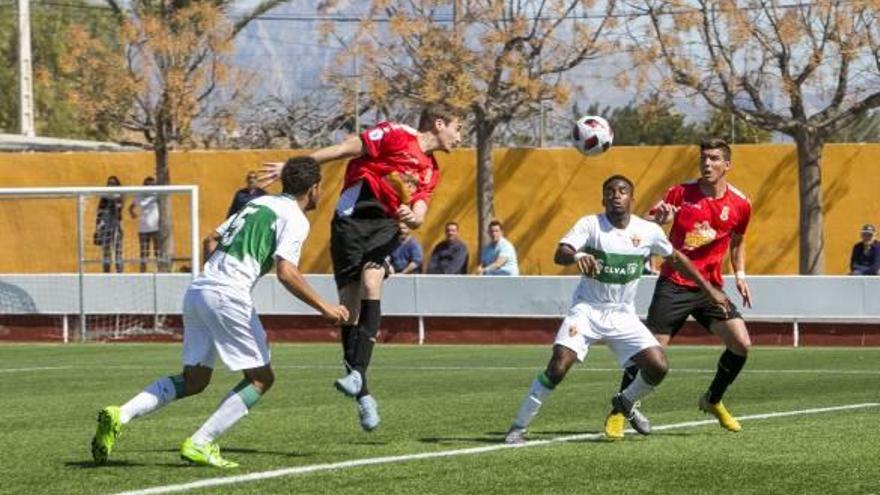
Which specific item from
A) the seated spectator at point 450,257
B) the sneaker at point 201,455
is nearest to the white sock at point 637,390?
the sneaker at point 201,455

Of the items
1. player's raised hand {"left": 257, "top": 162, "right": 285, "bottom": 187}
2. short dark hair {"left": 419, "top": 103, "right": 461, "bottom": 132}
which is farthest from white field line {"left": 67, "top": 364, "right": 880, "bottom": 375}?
player's raised hand {"left": 257, "top": 162, "right": 285, "bottom": 187}

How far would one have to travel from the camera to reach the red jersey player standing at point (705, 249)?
13.9 metres

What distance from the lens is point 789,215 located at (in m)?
33.8

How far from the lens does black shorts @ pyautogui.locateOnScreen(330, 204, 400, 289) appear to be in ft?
42.8

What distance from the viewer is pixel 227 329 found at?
11.0 metres

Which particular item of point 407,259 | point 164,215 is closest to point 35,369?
point 407,259

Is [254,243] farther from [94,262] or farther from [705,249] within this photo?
[94,262]

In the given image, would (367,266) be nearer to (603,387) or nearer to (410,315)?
(603,387)

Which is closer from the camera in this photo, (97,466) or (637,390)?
(97,466)

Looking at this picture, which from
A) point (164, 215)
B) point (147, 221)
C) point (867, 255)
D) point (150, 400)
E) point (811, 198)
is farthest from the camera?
point (164, 215)

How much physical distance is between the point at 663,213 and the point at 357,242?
225 cm

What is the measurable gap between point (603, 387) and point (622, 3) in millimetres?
16411

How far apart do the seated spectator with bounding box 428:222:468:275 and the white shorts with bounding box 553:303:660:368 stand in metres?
18.3

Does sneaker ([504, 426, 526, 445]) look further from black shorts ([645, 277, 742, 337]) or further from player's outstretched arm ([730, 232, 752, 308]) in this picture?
player's outstretched arm ([730, 232, 752, 308])
